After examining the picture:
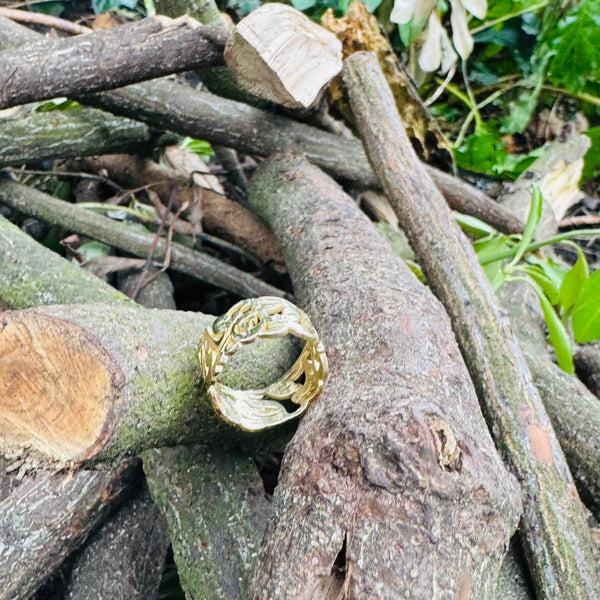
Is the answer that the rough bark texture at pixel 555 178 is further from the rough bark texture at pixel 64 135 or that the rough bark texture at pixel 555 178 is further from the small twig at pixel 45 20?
the small twig at pixel 45 20

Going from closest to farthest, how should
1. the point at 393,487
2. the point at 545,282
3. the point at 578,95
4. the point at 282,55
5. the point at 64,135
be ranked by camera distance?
the point at 393,487 → the point at 282,55 → the point at 545,282 → the point at 64,135 → the point at 578,95

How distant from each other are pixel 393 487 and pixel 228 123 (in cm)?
133

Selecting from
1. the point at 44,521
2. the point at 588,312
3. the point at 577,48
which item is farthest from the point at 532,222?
the point at 577,48

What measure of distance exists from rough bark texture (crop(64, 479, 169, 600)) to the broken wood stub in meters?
0.98

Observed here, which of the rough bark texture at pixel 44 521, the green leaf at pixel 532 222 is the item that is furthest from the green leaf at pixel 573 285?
the rough bark texture at pixel 44 521

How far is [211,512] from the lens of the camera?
1113mm

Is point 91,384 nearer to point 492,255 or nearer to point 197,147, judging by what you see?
point 492,255

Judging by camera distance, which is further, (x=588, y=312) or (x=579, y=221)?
(x=579, y=221)

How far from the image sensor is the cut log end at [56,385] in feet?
2.88

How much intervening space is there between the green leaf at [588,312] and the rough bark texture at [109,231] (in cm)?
82

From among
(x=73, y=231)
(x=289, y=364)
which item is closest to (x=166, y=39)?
(x=73, y=231)

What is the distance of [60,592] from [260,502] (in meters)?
0.57

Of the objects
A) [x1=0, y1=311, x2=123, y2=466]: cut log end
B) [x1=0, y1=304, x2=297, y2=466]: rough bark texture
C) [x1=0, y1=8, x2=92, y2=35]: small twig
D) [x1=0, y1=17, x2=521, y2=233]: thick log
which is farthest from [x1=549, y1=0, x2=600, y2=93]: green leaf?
[x1=0, y1=311, x2=123, y2=466]: cut log end

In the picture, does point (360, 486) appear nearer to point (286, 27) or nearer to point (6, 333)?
point (6, 333)
